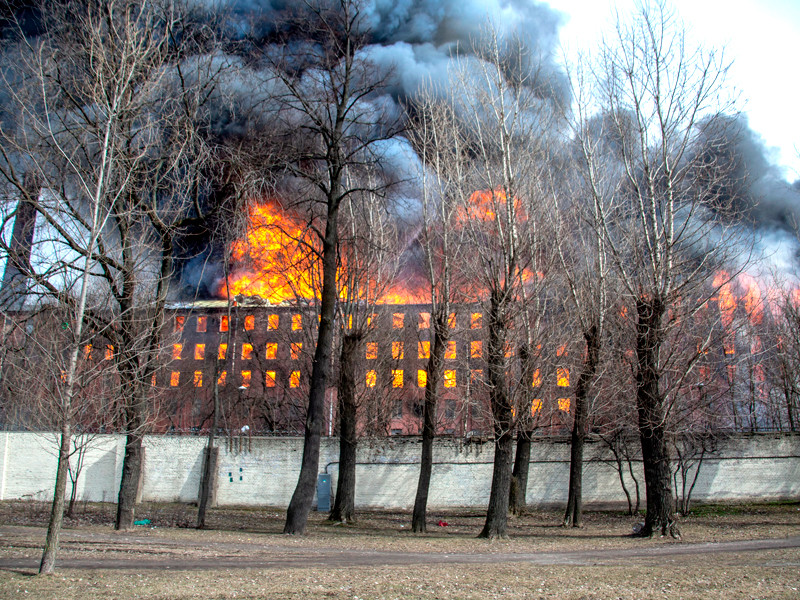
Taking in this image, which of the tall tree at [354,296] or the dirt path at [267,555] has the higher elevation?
the tall tree at [354,296]

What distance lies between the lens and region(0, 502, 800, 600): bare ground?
7.23 metres

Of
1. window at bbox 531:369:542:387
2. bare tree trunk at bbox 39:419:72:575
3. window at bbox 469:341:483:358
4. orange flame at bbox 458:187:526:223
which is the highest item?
orange flame at bbox 458:187:526:223

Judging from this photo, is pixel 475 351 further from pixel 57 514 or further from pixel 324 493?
pixel 324 493

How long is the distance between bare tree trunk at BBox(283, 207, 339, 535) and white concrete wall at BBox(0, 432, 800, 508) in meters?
11.8

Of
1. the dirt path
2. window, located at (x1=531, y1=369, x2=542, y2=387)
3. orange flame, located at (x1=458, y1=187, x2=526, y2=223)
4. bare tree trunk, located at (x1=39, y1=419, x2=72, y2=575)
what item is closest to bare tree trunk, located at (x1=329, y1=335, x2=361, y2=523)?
orange flame, located at (x1=458, y1=187, x2=526, y2=223)

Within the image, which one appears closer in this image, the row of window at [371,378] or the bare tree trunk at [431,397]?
the bare tree trunk at [431,397]

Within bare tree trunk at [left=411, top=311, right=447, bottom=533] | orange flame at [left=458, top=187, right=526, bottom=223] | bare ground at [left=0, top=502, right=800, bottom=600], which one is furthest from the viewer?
bare tree trunk at [left=411, top=311, right=447, bottom=533]

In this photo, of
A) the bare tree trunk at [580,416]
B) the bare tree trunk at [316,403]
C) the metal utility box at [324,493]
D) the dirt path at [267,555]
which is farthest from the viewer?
the metal utility box at [324,493]

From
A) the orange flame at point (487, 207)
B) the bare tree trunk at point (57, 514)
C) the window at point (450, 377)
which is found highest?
the orange flame at point (487, 207)

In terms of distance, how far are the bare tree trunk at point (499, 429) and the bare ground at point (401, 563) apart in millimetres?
569

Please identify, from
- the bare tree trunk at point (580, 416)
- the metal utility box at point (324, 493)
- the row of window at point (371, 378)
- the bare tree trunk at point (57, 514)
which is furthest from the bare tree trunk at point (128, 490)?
the bare tree trunk at point (580, 416)

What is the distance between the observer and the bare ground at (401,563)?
23.7 feet

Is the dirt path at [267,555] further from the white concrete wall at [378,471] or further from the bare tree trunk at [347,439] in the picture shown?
the white concrete wall at [378,471]

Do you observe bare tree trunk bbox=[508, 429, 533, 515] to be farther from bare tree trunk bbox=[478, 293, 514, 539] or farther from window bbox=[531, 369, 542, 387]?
bare tree trunk bbox=[478, 293, 514, 539]
